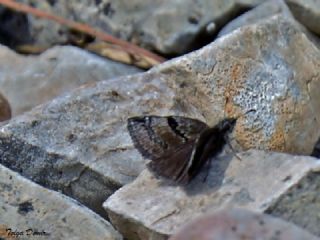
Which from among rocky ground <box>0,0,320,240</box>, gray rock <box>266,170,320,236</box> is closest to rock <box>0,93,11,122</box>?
rocky ground <box>0,0,320,240</box>

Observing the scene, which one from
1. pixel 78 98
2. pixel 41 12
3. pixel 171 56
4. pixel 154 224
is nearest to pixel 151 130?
pixel 154 224

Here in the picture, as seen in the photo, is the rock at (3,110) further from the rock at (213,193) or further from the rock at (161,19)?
the rock at (213,193)

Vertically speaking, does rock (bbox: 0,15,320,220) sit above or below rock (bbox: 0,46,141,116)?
above

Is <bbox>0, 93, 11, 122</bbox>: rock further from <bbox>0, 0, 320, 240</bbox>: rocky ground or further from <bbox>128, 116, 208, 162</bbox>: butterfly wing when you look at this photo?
<bbox>128, 116, 208, 162</bbox>: butterfly wing

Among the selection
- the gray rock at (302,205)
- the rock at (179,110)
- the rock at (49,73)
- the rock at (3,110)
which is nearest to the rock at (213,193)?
the gray rock at (302,205)

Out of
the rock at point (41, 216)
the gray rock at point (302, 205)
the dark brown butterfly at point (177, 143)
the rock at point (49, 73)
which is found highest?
the gray rock at point (302, 205)

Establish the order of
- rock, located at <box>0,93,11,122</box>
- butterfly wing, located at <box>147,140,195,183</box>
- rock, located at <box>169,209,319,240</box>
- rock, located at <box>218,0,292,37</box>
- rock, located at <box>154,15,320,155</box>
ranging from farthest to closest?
rock, located at <box>218,0,292,37</box> → rock, located at <box>0,93,11,122</box> → rock, located at <box>154,15,320,155</box> → butterfly wing, located at <box>147,140,195,183</box> → rock, located at <box>169,209,319,240</box>

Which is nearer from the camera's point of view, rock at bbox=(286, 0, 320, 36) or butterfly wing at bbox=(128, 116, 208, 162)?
butterfly wing at bbox=(128, 116, 208, 162)
